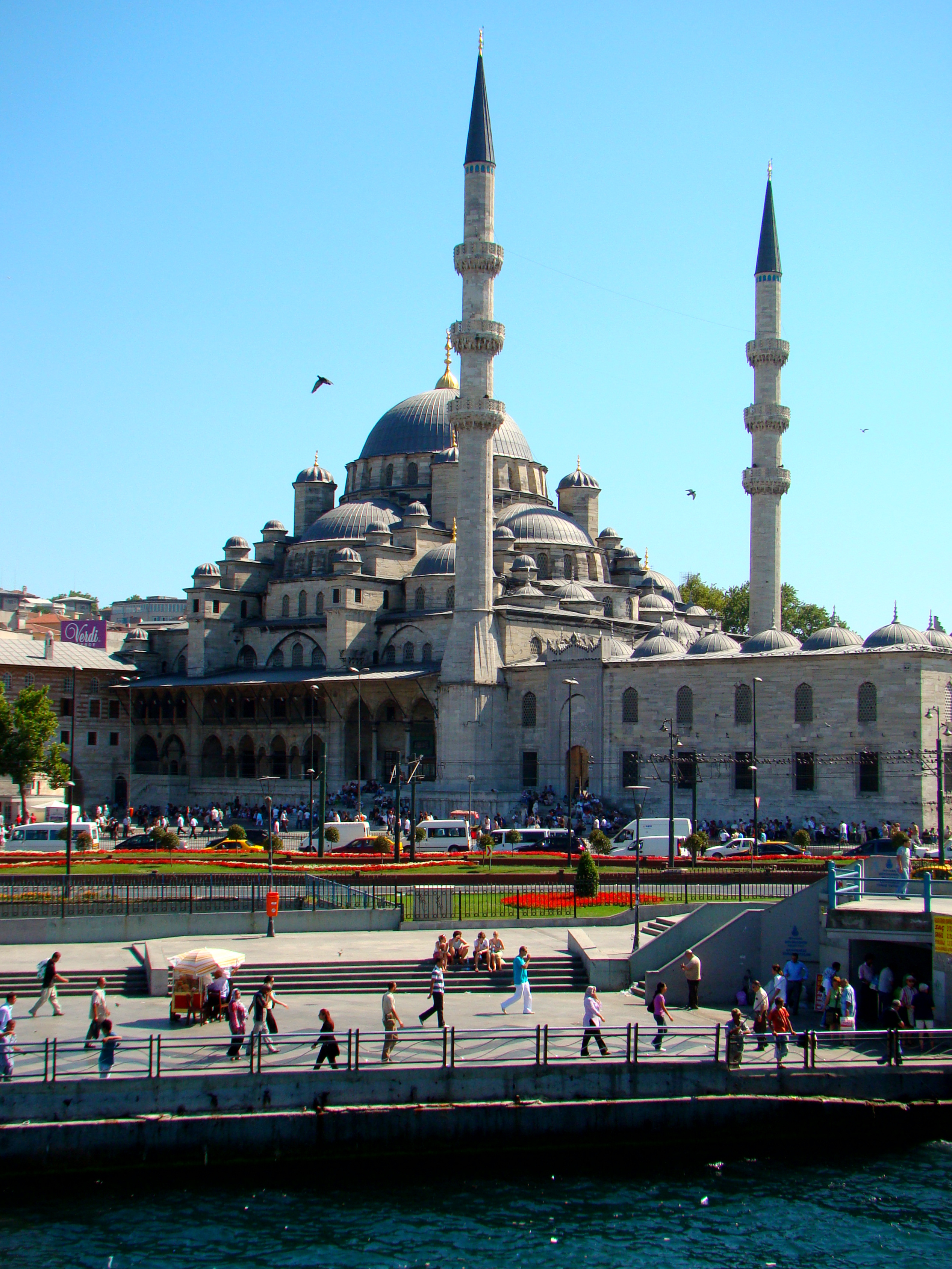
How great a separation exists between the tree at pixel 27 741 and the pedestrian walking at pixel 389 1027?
87.5ft

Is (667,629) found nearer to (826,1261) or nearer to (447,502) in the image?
(447,502)

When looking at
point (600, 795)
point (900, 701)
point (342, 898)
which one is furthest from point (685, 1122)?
point (600, 795)

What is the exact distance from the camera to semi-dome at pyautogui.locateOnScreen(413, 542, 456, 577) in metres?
53.5

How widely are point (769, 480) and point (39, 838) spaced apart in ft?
86.2

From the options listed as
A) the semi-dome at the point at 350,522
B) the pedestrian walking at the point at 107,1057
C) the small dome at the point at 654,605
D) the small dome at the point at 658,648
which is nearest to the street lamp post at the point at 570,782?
the small dome at the point at 658,648

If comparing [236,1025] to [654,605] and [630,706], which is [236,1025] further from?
[654,605]

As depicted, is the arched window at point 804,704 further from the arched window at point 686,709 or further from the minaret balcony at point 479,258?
the minaret balcony at point 479,258

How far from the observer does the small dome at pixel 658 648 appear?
43.2 meters

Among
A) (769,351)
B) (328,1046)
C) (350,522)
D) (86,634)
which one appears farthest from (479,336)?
(328,1046)

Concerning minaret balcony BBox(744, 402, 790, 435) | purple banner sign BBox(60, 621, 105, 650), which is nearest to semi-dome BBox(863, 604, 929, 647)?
minaret balcony BBox(744, 402, 790, 435)

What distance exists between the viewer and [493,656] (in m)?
44.9

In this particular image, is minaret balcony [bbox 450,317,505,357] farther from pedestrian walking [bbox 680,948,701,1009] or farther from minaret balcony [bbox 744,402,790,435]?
pedestrian walking [bbox 680,948,701,1009]

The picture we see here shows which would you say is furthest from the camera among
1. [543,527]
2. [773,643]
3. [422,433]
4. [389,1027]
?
[422,433]

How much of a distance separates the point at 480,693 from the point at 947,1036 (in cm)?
2818
